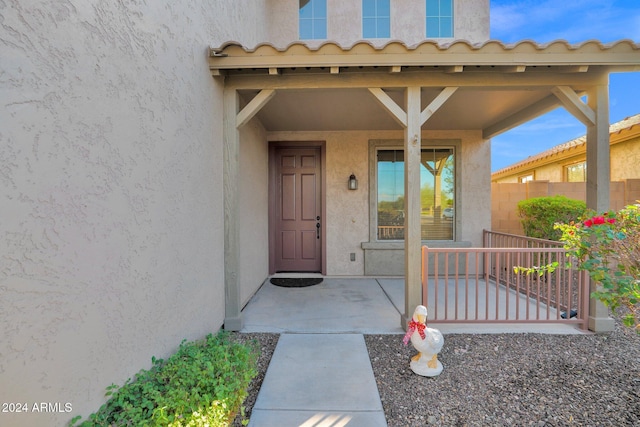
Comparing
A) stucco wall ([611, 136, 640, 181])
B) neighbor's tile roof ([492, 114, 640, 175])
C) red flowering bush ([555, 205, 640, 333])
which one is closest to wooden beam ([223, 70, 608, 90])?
red flowering bush ([555, 205, 640, 333])

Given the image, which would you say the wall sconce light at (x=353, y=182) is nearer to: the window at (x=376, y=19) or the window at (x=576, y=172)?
the window at (x=376, y=19)

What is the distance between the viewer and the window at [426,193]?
5.49 m

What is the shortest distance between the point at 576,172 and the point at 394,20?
7.65 meters

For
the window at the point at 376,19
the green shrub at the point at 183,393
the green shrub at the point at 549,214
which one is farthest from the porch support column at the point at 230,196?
the green shrub at the point at 549,214

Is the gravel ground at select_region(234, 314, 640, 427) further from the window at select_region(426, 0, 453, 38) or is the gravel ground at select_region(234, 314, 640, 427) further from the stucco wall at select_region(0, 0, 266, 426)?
the window at select_region(426, 0, 453, 38)

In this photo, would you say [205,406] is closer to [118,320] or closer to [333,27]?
[118,320]

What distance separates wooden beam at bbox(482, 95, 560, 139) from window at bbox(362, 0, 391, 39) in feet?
9.19

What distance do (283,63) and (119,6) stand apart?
59.4 inches

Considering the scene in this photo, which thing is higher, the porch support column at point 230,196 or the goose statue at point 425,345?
the porch support column at point 230,196

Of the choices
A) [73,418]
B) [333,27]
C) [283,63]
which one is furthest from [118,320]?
[333,27]

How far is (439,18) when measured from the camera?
5.54 metres

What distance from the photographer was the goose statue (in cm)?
236

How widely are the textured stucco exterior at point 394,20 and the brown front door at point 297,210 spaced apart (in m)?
2.31

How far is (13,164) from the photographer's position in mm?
1143
